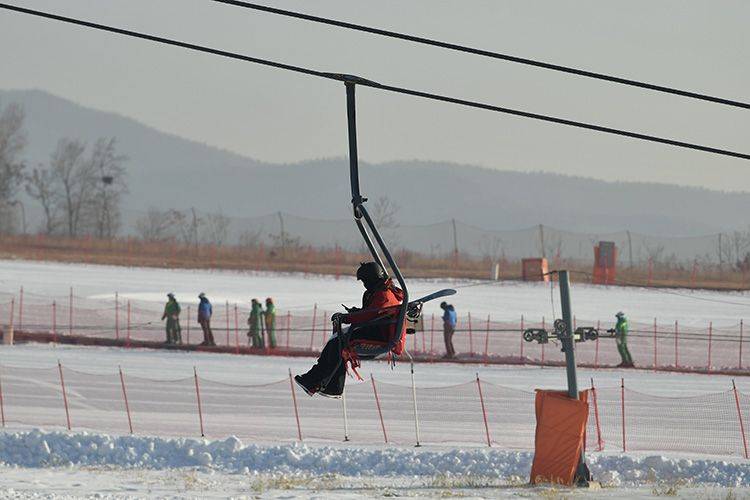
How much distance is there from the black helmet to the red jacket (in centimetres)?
8

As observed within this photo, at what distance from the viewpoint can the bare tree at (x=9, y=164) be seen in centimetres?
10562

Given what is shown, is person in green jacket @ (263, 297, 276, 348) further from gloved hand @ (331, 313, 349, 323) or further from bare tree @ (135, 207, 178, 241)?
bare tree @ (135, 207, 178, 241)

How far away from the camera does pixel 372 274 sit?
13641 millimetres

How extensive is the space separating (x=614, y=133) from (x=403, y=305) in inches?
108

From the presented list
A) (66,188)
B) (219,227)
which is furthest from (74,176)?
(219,227)

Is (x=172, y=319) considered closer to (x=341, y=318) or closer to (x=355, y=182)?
(x=341, y=318)

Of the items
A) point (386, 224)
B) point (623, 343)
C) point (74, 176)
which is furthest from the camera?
point (74, 176)

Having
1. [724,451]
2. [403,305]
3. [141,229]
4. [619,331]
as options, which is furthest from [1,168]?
[403,305]

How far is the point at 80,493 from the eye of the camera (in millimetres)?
19234

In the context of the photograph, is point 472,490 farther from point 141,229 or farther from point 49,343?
point 141,229

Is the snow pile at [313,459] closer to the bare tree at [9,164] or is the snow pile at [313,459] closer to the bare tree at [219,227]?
the bare tree at [219,227]

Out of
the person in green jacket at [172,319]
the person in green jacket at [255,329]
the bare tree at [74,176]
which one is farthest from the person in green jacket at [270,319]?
the bare tree at [74,176]

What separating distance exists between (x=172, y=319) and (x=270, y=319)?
3.17m

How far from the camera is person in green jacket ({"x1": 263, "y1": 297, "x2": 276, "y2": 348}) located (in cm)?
3750
